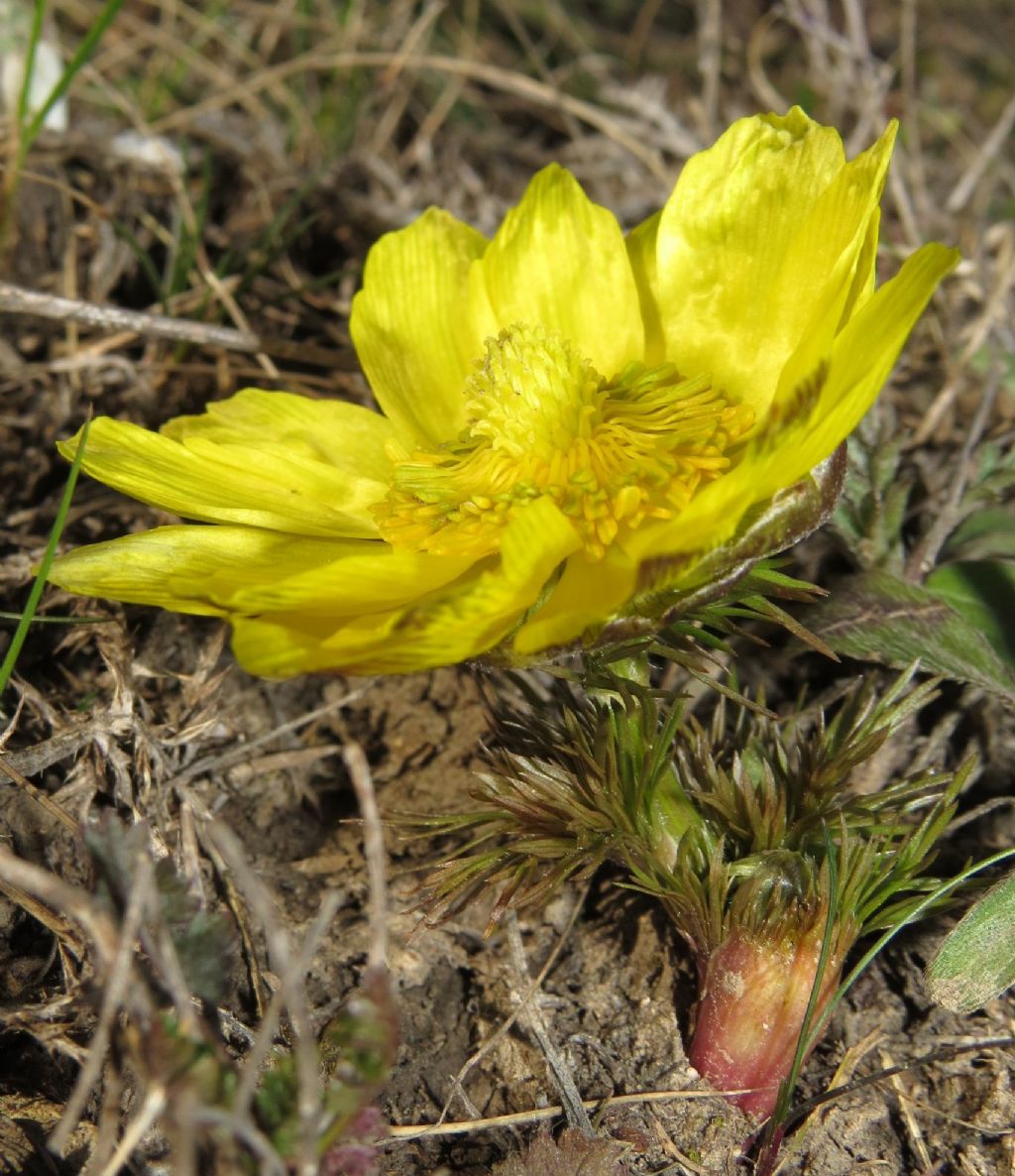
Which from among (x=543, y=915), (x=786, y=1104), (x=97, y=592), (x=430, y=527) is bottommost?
(x=543, y=915)

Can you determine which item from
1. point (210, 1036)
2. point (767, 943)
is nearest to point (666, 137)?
point (767, 943)

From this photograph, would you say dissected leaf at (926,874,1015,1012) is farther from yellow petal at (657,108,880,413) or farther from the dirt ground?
yellow petal at (657,108,880,413)

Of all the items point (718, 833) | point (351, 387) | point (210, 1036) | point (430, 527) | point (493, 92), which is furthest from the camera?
point (493, 92)

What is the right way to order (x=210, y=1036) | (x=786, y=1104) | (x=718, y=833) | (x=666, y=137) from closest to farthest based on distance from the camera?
(x=210, y=1036) → (x=786, y=1104) → (x=718, y=833) → (x=666, y=137)

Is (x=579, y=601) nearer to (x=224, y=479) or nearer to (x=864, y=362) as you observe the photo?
(x=864, y=362)

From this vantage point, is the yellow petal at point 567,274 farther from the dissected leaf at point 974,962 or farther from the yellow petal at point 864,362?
the dissected leaf at point 974,962

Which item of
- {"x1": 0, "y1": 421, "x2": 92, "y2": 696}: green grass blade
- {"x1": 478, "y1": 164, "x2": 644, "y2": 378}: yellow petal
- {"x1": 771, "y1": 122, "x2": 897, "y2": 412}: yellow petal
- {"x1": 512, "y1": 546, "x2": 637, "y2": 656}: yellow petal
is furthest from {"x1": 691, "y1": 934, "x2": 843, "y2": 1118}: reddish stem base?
{"x1": 0, "y1": 421, "x2": 92, "y2": 696}: green grass blade

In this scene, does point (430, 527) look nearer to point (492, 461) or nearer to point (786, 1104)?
Result: point (492, 461)

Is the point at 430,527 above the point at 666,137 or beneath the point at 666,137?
beneath
